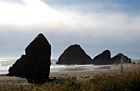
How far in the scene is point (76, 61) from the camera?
10706 cm

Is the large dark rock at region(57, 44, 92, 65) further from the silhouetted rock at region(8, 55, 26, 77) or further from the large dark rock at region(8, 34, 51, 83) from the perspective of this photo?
the large dark rock at region(8, 34, 51, 83)

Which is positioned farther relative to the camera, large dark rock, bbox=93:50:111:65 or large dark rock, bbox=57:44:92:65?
large dark rock, bbox=57:44:92:65

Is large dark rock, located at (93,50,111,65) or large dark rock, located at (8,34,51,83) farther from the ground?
large dark rock, located at (93,50,111,65)

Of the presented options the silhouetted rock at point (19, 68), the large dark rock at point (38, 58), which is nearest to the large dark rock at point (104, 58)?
the silhouetted rock at point (19, 68)

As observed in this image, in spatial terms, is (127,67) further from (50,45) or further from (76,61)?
(76,61)

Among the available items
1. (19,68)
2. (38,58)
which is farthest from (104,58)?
(38,58)

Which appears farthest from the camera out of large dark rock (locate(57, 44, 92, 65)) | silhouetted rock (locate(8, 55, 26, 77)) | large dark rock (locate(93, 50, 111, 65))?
large dark rock (locate(57, 44, 92, 65))

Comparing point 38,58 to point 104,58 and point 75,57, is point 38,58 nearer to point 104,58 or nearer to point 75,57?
point 104,58

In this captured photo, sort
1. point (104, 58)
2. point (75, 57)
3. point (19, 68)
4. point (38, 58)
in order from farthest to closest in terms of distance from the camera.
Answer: point (75, 57), point (104, 58), point (19, 68), point (38, 58)

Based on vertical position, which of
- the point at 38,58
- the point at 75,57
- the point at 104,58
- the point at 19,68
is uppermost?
the point at 75,57

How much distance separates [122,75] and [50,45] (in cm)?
1473

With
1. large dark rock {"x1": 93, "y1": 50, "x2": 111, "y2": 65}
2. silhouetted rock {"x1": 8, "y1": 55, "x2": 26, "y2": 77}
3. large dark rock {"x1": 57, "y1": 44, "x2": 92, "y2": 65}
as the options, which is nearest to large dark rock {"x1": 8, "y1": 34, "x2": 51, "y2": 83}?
silhouetted rock {"x1": 8, "y1": 55, "x2": 26, "y2": 77}

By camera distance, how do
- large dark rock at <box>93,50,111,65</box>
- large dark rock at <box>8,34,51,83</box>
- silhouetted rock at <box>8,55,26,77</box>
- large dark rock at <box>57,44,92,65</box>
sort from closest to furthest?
large dark rock at <box>8,34,51,83</box> → silhouetted rock at <box>8,55,26,77</box> → large dark rock at <box>93,50,111,65</box> → large dark rock at <box>57,44,92,65</box>

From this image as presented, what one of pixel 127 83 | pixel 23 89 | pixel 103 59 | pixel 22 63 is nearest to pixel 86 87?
Answer: pixel 127 83
